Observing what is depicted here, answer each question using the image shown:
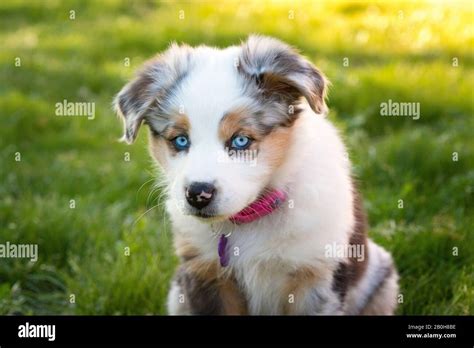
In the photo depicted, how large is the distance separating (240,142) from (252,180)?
0.18 metres

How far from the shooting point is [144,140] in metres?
4.72

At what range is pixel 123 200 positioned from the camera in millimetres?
6211

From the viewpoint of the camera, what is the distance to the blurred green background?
484 centimetres

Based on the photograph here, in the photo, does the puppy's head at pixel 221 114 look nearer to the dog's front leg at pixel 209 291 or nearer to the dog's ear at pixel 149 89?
the dog's ear at pixel 149 89

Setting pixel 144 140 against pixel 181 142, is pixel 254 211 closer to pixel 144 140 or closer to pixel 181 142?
pixel 181 142

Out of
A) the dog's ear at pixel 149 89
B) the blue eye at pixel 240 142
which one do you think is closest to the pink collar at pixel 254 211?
the blue eye at pixel 240 142

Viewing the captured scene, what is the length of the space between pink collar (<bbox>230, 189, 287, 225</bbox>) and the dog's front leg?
29cm

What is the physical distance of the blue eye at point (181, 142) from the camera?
12.2ft

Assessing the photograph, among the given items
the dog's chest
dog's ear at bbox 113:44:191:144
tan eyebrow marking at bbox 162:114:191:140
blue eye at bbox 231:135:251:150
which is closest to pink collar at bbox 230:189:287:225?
the dog's chest

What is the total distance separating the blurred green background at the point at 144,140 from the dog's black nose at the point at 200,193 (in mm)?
983

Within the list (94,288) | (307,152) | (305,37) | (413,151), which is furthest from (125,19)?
(307,152)

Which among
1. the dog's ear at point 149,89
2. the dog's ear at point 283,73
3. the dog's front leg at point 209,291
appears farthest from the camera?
the dog's front leg at point 209,291

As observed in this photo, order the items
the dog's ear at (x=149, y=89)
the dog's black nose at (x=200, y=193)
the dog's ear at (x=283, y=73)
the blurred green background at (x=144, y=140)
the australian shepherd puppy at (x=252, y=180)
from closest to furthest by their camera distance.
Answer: the dog's black nose at (x=200, y=193) < the australian shepherd puppy at (x=252, y=180) < the dog's ear at (x=283, y=73) < the dog's ear at (x=149, y=89) < the blurred green background at (x=144, y=140)

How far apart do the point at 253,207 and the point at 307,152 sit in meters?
0.37
